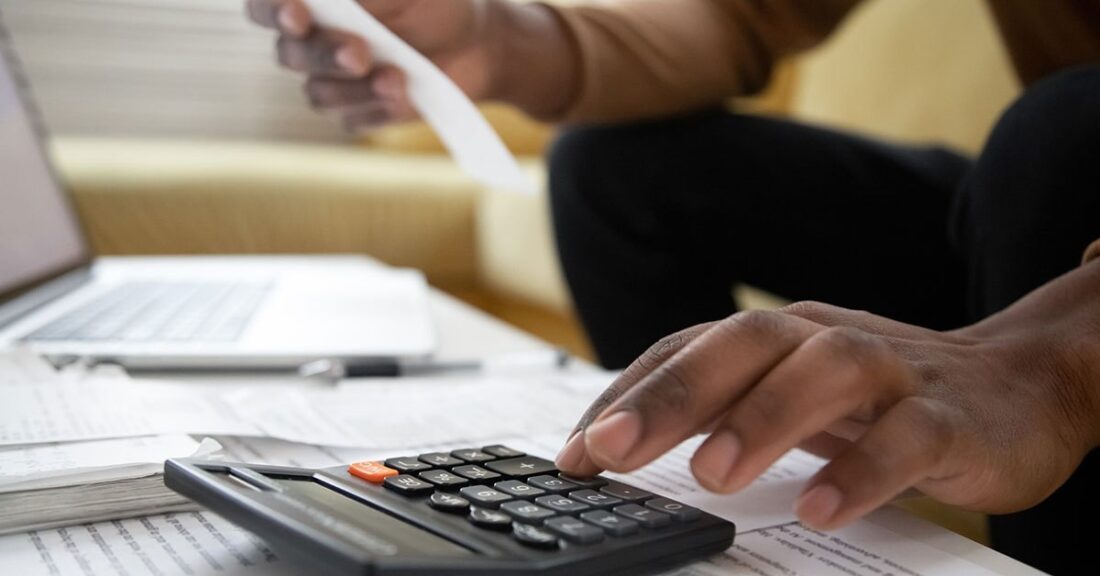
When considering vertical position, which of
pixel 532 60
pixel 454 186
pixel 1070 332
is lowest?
pixel 454 186

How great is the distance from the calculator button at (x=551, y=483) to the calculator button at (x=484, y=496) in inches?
0.6

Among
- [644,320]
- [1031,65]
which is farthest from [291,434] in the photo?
[1031,65]

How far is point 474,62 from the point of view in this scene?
72cm

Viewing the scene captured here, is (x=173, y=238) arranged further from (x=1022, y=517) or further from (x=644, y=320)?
(x=1022, y=517)

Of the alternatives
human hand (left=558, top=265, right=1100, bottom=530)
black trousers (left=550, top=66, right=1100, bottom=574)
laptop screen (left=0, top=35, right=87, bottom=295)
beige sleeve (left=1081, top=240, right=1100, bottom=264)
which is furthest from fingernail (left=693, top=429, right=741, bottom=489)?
laptop screen (left=0, top=35, right=87, bottom=295)

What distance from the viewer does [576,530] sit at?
277 millimetres

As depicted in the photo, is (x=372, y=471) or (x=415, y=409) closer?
(x=372, y=471)

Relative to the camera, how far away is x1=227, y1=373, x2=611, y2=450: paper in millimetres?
450

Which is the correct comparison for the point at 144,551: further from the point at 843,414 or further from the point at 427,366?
the point at 427,366

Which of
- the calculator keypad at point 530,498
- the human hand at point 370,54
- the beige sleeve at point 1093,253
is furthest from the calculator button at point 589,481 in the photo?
the human hand at point 370,54

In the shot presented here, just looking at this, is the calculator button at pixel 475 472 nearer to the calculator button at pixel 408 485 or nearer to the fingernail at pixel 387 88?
the calculator button at pixel 408 485

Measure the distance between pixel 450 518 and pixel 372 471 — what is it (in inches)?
2.0

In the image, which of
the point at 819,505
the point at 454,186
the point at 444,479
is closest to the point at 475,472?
the point at 444,479

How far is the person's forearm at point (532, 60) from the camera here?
2.45 feet
